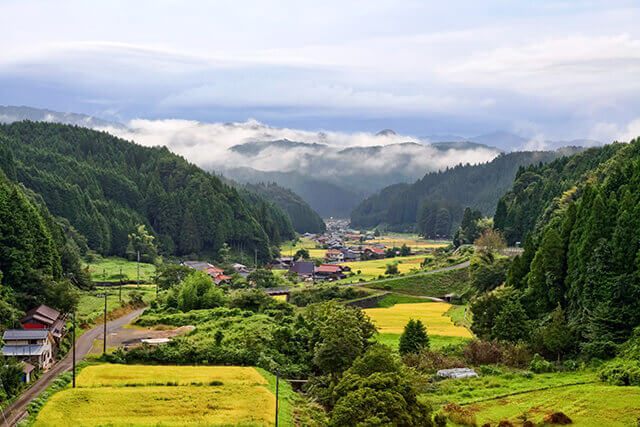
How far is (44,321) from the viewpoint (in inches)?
1784

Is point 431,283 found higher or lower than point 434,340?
higher

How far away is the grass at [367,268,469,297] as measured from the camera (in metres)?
73.1

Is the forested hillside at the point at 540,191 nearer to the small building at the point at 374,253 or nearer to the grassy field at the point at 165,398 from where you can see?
the small building at the point at 374,253

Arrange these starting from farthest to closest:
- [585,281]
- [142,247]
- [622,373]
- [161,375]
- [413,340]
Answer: [142,247]
[413,340]
[585,281]
[161,375]
[622,373]

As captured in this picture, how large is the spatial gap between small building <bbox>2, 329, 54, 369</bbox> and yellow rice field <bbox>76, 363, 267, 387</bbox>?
2570 mm

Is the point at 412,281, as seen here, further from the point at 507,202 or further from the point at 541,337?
the point at 541,337

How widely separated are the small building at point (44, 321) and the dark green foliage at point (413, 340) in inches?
859

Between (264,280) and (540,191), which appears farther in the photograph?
(540,191)

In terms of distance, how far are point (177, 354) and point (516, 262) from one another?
1034 inches

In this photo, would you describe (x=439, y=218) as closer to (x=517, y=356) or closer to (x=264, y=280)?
(x=264, y=280)

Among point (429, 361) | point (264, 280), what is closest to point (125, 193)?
point (264, 280)

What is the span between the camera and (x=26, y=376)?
35188mm

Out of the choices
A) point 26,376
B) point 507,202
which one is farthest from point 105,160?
point 26,376

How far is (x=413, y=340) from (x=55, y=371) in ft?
68.3
